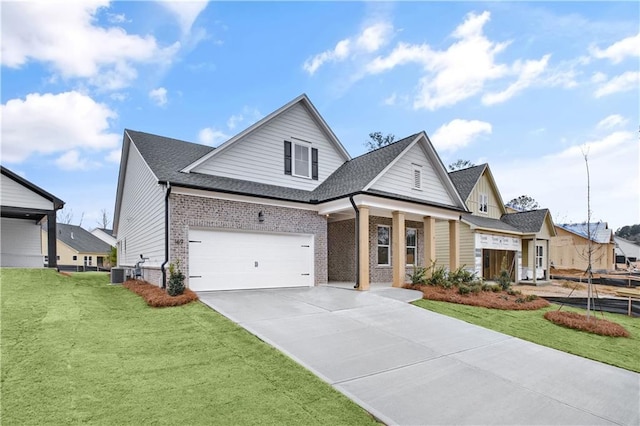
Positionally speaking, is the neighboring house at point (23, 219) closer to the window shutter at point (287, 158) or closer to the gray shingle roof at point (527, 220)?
the window shutter at point (287, 158)

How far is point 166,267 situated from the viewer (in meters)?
9.98

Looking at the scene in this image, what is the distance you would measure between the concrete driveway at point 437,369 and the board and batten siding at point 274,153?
17.9ft

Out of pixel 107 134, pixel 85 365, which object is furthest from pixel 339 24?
pixel 107 134

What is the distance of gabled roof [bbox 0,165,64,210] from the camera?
13.7 m

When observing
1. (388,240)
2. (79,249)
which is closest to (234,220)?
(388,240)

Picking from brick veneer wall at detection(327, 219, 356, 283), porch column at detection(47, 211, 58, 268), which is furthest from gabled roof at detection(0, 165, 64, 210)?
brick veneer wall at detection(327, 219, 356, 283)

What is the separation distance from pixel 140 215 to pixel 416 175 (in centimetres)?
1185

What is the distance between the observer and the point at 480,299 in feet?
36.9

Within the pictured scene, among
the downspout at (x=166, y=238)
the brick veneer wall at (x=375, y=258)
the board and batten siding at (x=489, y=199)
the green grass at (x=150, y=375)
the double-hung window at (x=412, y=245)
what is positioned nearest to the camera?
the green grass at (x=150, y=375)

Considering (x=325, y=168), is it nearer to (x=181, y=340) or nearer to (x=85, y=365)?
(x=181, y=340)

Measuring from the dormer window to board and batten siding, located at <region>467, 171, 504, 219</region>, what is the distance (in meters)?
12.2

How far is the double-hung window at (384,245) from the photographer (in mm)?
16031

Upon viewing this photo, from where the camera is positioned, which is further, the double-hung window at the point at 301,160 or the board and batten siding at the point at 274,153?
the double-hung window at the point at 301,160

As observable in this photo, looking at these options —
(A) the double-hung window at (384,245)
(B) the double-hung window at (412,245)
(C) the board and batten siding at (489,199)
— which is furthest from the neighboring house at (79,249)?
(C) the board and batten siding at (489,199)
